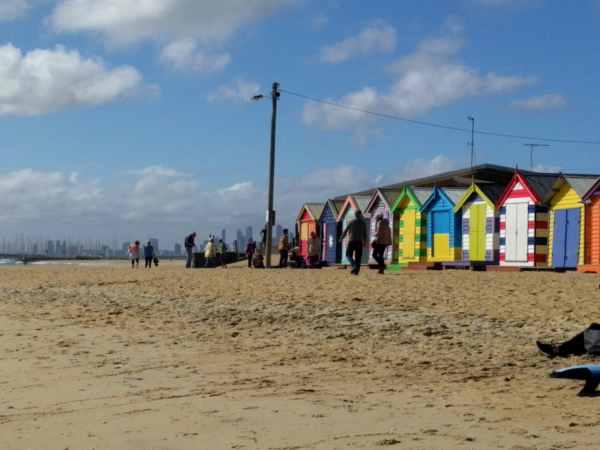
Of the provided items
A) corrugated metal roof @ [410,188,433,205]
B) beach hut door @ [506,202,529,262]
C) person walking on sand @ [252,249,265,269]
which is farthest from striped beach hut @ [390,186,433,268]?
person walking on sand @ [252,249,265,269]

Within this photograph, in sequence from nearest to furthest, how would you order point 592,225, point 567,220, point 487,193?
1. point 592,225
2. point 567,220
3. point 487,193

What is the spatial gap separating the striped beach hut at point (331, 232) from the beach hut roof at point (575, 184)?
1323cm

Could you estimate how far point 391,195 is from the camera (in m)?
33.0

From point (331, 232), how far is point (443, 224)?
8967mm

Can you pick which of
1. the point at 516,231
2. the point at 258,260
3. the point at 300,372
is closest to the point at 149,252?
the point at 258,260

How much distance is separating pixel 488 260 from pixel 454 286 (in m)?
11.6

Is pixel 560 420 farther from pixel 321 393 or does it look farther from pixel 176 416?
pixel 176 416

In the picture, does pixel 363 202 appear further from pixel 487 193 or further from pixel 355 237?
pixel 355 237

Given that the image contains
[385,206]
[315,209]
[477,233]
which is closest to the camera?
[477,233]

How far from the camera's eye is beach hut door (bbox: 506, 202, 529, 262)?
25.4 metres

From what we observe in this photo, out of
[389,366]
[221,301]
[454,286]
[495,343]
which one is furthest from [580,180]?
[389,366]

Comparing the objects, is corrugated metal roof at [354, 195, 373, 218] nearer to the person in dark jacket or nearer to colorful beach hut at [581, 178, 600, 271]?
colorful beach hut at [581, 178, 600, 271]

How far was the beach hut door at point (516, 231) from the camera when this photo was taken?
25406 mm

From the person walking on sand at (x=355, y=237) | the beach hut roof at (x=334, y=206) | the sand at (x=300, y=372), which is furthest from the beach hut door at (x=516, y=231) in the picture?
the beach hut roof at (x=334, y=206)
